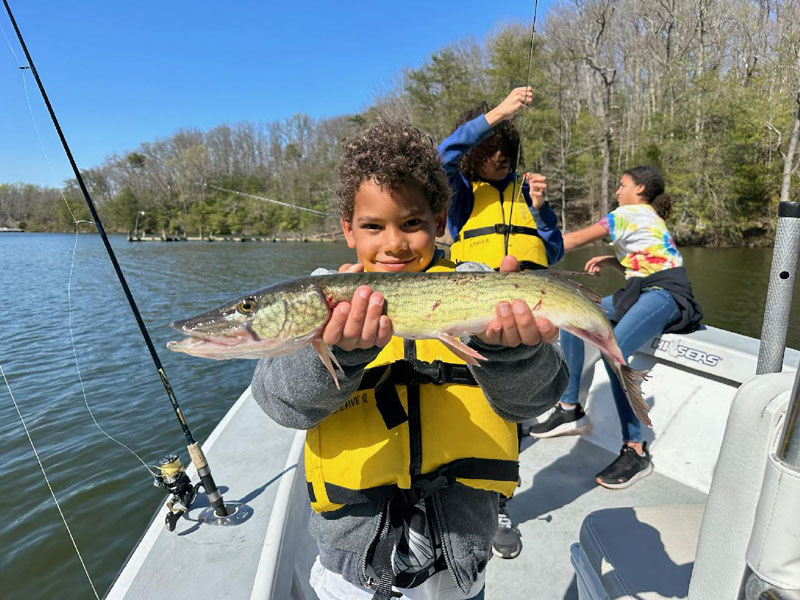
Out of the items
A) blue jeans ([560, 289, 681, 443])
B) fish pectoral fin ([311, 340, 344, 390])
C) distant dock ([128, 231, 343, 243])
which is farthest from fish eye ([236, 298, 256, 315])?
distant dock ([128, 231, 343, 243])

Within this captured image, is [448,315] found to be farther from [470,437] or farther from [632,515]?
[632,515]

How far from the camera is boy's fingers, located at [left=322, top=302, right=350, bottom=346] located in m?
1.43

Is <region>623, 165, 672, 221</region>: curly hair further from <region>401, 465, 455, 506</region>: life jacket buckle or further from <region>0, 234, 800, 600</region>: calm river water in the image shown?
<region>0, 234, 800, 600</region>: calm river water

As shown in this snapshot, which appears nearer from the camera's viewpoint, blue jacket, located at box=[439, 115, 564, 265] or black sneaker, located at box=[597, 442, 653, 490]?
blue jacket, located at box=[439, 115, 564, 265]

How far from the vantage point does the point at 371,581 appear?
148cm

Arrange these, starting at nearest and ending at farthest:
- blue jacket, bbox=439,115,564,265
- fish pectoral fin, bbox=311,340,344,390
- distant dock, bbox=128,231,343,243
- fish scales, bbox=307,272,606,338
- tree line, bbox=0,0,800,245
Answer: fish pectoral fin, bbox=311,340,344,390 → fish scales, bbox=307,272,606,338 → blue jacket, bbox=439,115,564,265 → tree line, bbox=0,0,800,245 → distant dock, bbox=128,231,343,243

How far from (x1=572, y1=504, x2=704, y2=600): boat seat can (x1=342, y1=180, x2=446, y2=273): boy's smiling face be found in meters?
1.32

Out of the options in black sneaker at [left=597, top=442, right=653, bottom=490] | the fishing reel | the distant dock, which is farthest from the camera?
the distant dock

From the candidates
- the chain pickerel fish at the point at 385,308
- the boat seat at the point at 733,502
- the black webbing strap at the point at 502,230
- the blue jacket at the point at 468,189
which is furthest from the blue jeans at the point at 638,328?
the boat seat at the point at 733,502

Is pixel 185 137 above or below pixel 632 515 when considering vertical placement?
above

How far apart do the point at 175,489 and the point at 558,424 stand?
3290 mm

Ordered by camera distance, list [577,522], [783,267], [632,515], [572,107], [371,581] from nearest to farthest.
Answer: [371,581]
[783,267]
[632,515]
[577,522]
[572,107]

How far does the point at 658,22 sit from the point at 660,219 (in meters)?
42.3

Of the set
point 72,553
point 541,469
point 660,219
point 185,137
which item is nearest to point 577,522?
point 541,469
